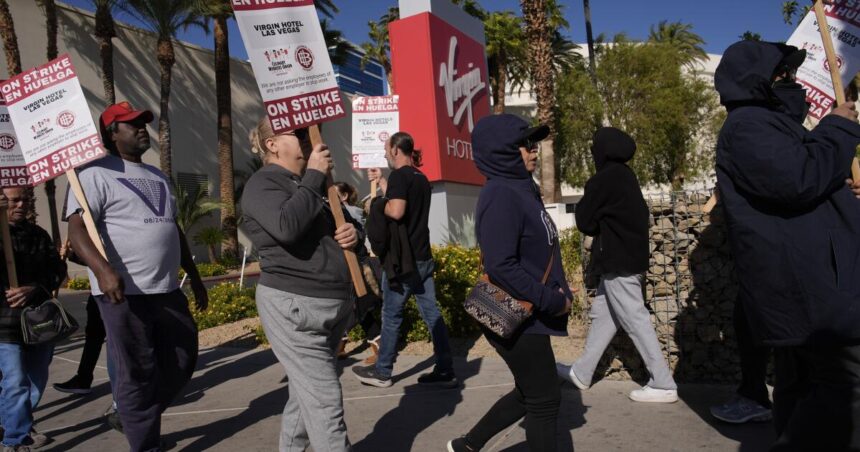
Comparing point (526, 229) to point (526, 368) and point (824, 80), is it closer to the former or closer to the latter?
point (526, 368)

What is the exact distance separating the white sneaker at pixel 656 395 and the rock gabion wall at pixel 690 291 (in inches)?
23.6

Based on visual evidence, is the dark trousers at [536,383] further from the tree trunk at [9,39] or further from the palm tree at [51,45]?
the palm tree at [51,45]

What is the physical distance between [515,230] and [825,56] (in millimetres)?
2943

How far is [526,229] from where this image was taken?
2.95 m

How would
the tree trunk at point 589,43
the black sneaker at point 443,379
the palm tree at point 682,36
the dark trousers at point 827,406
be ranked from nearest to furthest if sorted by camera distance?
1. the dark trousers at point 827,406
2. the black sneaker at point 443,379
3. the tree trunk at point 589,43
4. the palm tree at point 682,36

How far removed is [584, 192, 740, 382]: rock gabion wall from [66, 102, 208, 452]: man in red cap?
3219 mm

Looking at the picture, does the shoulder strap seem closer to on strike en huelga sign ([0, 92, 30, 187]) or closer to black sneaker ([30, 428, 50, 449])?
black sneaker ([30, 428, 50, 449])

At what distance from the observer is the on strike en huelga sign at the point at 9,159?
520 centimetres

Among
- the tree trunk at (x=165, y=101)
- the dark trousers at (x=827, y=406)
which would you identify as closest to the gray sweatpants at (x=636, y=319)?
the dark trousers at (x=827, y=406)

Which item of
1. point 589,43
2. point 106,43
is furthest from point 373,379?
point 589,43

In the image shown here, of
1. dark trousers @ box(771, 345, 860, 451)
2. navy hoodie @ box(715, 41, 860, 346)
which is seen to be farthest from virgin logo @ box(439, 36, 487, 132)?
dark trousers @ box(771, 345, 860, 451)

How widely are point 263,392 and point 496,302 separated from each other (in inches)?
127

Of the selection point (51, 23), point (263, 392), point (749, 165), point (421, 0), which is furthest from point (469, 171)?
point (51, 23)

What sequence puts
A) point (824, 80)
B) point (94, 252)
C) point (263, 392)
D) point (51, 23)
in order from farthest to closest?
point (51, 23) → point (263, 392) → point (824, 80) → point (94, 252)
